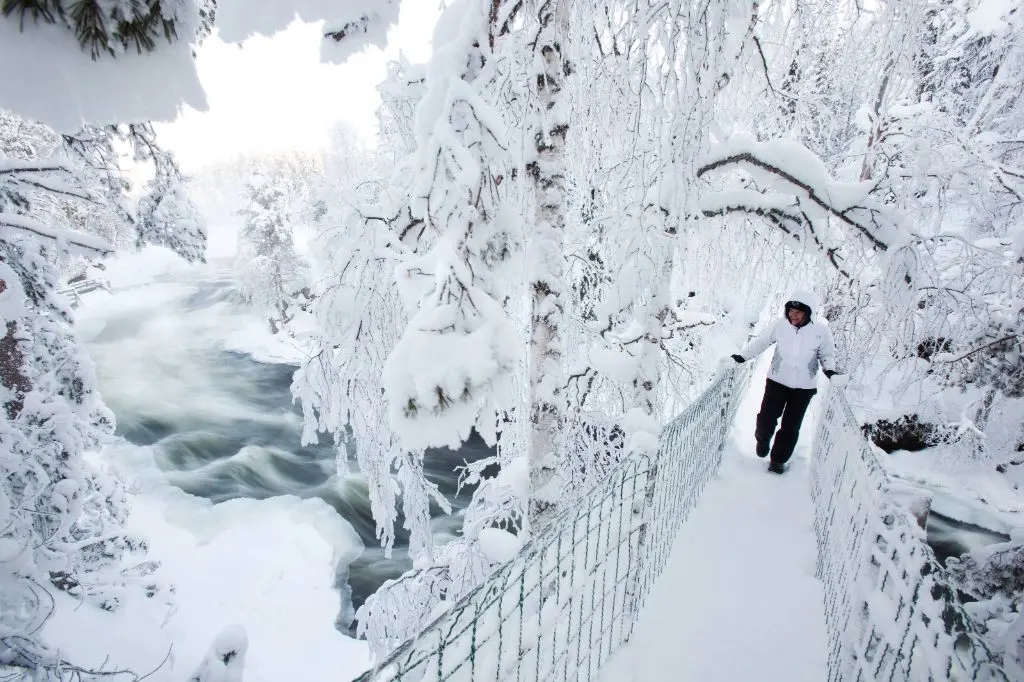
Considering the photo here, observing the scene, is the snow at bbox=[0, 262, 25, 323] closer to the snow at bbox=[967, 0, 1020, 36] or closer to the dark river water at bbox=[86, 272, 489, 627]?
the dark river water at bbox=[86, 272, 489, 627]

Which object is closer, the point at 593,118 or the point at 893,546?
the point at 893,546

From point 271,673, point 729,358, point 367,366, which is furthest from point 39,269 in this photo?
point 271,673

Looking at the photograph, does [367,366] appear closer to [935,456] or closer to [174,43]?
[174,43]

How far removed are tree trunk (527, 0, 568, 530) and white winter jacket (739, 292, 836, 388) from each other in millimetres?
2894

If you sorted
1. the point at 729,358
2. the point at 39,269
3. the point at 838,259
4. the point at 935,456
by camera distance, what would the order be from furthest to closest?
the point at 935,456 → the point at 39,269 → the point at 729,358 → the point at 838,259

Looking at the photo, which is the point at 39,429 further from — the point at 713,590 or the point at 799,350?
the point at 799,350

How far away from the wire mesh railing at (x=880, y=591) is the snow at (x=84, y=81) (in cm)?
332

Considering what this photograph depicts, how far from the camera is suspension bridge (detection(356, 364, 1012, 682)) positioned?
1779 mm

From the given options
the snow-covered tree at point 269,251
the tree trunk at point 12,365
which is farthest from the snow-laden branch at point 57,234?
the snow-covered tree at point 269,251

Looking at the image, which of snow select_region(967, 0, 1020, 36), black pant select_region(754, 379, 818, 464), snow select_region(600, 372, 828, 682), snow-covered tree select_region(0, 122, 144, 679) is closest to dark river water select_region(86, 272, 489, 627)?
snow-covered tree select_region(0, 122, 144, 679)

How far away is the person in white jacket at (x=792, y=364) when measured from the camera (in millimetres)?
4727

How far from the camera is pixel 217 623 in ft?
40.6

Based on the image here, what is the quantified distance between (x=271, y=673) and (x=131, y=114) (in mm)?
14403

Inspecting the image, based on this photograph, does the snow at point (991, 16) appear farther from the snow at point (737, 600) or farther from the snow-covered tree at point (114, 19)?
the snow-covered tree at point (114, 19)
